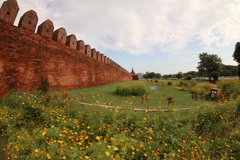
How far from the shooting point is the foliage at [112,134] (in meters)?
2.04

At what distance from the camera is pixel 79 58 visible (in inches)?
328

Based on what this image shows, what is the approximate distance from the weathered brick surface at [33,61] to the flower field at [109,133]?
89 cm

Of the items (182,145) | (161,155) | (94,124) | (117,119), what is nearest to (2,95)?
(94,124)

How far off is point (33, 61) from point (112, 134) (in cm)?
492

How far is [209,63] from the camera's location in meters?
34.9

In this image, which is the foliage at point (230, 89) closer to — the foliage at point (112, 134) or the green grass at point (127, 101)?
the green grass at point (127, 101)

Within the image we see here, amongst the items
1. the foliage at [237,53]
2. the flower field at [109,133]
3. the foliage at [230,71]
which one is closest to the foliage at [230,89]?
the flower field at [109,133]

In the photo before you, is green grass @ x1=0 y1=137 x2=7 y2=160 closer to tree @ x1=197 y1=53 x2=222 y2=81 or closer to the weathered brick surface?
the weathered brick surface

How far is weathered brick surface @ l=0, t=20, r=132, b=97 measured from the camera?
4312 millimetres

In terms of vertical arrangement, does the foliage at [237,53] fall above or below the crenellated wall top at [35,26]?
above

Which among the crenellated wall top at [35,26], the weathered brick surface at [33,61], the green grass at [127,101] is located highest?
the crenellated wall top at [35,26]

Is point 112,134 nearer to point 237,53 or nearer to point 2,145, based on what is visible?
point 2,145

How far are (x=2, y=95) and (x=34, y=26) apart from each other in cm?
332

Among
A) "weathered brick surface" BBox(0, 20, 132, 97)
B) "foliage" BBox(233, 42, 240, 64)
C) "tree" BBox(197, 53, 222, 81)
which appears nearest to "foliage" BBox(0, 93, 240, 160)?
"weathered brick surface" BBox(0, 20, 132, 97)
